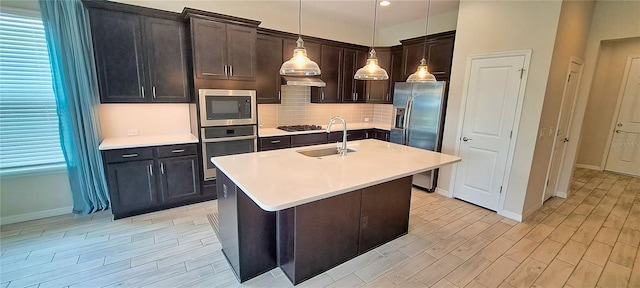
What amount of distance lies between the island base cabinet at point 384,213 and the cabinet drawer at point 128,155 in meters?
2.54

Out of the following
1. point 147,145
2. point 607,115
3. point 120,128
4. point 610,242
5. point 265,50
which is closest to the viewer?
point 610,242

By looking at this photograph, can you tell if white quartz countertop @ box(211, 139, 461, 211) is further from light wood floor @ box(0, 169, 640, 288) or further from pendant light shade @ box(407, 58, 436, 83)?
light wood floor @ box(0, 169, 640, 288)

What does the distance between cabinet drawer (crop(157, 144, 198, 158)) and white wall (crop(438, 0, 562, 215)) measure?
11.9ft

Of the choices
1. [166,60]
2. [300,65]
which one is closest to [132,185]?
[166,60]

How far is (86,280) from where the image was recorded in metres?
2.11

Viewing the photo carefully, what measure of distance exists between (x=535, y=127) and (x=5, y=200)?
19.7 ft

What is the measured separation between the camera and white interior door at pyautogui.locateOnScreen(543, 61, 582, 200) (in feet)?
11.5

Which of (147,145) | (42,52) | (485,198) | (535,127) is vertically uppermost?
(42,52)

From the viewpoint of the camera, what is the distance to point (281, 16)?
4344 mm

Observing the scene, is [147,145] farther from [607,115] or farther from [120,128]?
[607,115]

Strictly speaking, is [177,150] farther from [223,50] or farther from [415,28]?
[415,28]

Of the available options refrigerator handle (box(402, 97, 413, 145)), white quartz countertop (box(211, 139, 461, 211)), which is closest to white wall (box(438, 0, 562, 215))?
refrigerator handle (box(402, 97, 413, 145))

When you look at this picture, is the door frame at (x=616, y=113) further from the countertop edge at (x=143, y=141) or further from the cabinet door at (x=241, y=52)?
the countertop edge at (x=143, y=141)

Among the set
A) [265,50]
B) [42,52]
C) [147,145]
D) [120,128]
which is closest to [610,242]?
[265,50]
